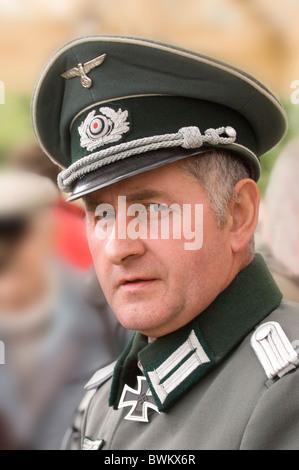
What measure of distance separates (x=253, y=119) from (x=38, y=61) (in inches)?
45.5

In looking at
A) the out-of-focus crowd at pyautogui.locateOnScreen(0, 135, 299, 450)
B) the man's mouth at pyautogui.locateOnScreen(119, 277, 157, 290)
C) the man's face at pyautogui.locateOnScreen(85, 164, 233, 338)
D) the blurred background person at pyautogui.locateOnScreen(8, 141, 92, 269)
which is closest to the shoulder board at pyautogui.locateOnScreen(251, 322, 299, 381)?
the man's face at pyautogui.locateOnScreen(85, 164, 233, 338)

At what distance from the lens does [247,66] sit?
1.85 meters

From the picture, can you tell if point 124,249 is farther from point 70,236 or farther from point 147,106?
point 70,236

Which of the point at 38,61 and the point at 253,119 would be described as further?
the point at 38,61

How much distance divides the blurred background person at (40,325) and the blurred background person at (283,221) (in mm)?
627

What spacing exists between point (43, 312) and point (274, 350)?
1.34 m

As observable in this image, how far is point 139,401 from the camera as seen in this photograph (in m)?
1.27

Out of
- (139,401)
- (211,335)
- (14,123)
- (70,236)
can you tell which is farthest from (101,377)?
(14,123)

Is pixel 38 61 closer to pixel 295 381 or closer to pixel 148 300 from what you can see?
pixel 148 300

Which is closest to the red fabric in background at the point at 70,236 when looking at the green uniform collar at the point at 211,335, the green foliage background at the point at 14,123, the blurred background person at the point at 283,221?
the green foliage background at the point at 14,123

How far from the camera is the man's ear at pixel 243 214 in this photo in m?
1.18

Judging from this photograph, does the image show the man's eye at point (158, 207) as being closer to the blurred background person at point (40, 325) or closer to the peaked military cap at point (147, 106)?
the peaked military cap at point (147, 106)

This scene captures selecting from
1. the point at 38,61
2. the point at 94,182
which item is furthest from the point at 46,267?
the point at 94,182
